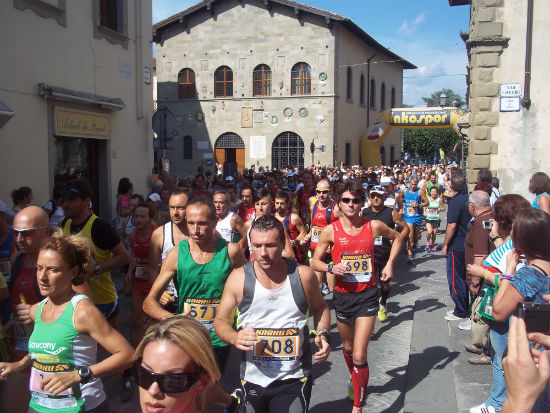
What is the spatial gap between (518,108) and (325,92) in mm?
19308

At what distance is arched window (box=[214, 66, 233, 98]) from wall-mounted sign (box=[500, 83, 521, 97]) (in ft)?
72.0

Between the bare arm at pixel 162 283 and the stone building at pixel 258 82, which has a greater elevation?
the stone building at pixel 258 82

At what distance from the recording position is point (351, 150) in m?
33.1

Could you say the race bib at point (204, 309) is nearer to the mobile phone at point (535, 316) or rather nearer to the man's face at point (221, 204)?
the mobile phone at point (535, 316)

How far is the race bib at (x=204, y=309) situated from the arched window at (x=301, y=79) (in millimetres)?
26949

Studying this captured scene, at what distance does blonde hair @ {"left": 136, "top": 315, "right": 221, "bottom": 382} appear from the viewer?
2.12 metres

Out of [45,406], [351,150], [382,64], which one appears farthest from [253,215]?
[382,64]

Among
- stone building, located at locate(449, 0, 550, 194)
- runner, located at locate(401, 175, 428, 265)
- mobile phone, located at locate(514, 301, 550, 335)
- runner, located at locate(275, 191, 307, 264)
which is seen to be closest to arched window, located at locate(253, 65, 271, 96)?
runner, located at locate(401, 175, 428, 265)

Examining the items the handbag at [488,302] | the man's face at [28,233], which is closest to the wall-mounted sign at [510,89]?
the handbag at [488,302]

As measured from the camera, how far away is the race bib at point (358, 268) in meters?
4.72

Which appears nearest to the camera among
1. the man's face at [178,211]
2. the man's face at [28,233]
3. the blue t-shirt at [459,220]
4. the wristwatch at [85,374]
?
the wristwatch at [85,374]

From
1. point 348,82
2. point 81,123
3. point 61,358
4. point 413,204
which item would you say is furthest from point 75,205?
point 348,82

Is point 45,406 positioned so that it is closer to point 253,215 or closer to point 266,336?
point 266,336

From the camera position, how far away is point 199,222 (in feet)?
12.8
